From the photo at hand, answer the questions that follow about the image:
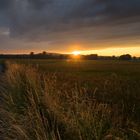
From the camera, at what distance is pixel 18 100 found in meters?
7.19

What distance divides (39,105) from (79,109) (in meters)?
2.06

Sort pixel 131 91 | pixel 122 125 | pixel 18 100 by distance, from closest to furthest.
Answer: pixel 122 125, pixel 18 100, pixel 131 91

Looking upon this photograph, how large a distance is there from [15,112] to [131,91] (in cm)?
370

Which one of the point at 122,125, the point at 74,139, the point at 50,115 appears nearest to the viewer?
the point at 74,139

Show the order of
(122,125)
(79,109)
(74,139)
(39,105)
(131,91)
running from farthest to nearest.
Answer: (131,91) < (39,105) < (122,125) < (79,109) < (74,139)

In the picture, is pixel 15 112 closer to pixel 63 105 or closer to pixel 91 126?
pixel 63 105

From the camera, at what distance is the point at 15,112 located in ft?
20.7

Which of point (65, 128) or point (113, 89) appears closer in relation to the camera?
point (65, 128)

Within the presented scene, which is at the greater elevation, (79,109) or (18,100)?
(79,109)

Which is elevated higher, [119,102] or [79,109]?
[79,109]

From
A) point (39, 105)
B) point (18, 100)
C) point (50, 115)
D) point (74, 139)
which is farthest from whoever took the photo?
point (18, 100)

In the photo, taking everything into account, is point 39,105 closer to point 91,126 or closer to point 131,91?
point 91,126

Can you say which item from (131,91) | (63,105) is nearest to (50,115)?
(63,105)

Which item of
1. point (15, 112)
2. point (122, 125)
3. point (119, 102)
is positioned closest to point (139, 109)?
point (119, 102)
